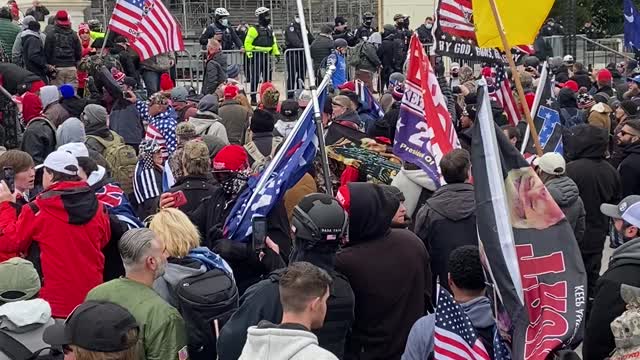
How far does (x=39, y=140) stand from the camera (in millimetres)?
10875

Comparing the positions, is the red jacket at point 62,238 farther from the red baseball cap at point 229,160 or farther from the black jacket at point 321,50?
the black jacket at point 321,50

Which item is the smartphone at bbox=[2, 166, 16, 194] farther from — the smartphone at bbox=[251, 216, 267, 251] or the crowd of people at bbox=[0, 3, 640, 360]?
the smartphone at bbox=[251, 216, 267, 251]

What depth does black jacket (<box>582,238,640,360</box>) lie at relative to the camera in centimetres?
557

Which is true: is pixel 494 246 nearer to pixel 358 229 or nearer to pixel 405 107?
pixel 358 229

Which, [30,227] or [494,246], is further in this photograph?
[30,227]

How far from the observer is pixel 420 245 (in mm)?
6211

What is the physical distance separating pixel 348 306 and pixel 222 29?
767 inches

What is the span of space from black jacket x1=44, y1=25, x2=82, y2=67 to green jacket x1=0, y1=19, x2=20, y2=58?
184 centimetres

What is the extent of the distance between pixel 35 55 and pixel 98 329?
1322 cm

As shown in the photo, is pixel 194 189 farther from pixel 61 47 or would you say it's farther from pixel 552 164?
pixel 61 47

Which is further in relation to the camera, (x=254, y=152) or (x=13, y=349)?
(x=254, y=152)

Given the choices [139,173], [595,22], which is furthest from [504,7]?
[595,22]

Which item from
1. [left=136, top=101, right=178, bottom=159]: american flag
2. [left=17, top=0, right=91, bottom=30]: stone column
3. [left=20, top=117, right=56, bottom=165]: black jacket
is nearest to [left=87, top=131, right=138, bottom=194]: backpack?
[left=136, top=101, right=178, bottom=159]: american flag

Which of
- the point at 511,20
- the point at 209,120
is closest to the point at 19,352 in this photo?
the point at 511,20
